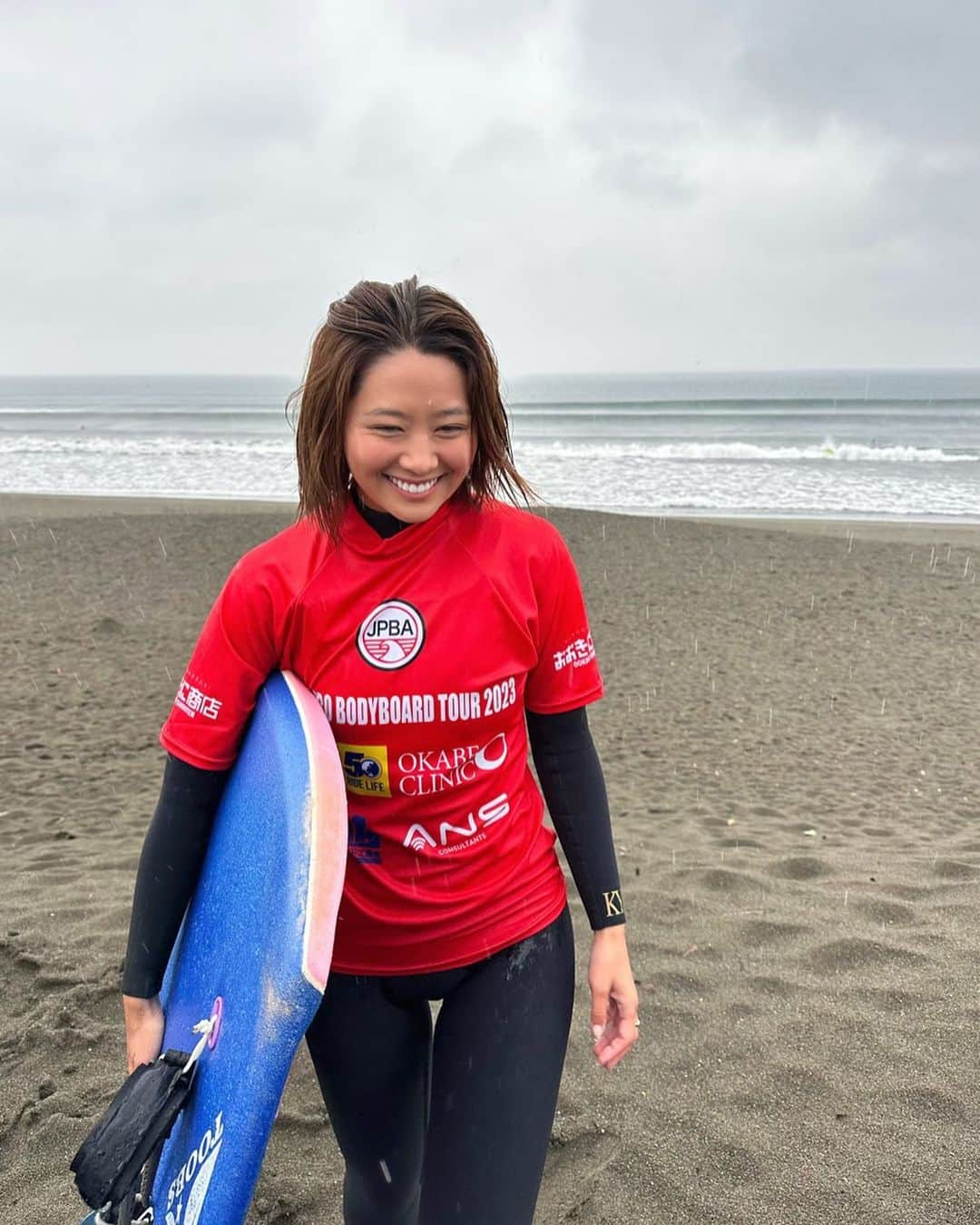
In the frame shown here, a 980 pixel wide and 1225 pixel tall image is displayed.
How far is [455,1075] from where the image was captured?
1.58m

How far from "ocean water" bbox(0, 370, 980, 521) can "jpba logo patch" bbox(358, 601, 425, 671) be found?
34.3ft

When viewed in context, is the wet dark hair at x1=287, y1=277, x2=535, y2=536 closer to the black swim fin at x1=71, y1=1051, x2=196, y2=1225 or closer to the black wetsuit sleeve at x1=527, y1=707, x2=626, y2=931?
the black wetsuit sleeve at x1=527, y1=707, x2=626, y2=931

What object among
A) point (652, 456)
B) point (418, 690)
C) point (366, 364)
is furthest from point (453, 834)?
point (652, 456)

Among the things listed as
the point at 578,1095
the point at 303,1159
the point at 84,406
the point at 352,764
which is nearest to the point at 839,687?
the point at 578,1095

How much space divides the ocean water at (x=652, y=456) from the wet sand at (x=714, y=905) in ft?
19.3

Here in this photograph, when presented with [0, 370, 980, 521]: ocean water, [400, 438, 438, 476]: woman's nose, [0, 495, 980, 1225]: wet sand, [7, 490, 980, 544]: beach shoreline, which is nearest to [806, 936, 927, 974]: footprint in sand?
[0, 495, 980, 1225]: wet sand

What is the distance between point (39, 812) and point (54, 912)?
4.35 ft

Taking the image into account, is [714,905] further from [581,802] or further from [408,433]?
[408,433]

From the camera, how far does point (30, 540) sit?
12.4 meters

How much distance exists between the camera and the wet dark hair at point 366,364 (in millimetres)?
1540

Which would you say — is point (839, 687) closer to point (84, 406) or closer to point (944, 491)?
point (944, 491)

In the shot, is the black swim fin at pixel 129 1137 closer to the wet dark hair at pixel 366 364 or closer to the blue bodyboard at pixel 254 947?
the blue bodyboard at pixel 254 947

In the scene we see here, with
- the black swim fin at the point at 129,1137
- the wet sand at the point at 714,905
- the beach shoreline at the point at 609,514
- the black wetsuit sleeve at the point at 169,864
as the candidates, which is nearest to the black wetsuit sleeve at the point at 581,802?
the black wetsuit sleeve at the point at 169,864

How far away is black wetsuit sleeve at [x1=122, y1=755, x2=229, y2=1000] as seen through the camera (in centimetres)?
158
